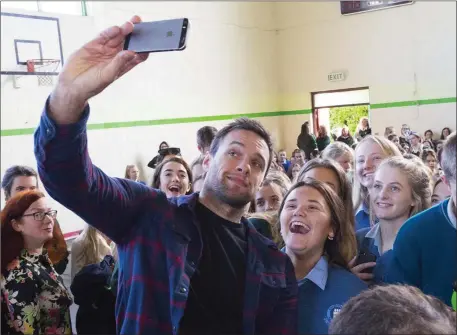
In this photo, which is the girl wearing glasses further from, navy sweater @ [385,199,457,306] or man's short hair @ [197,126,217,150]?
navy sweater @ [385,199,457,306]

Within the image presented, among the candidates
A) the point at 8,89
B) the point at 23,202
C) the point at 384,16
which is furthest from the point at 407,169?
the point at 384,16

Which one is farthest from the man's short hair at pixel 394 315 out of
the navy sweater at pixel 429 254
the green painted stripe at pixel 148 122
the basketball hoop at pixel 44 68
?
the basketball hoop at pixel 44 68

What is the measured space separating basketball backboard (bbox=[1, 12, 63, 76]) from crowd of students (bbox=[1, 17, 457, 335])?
6065mm

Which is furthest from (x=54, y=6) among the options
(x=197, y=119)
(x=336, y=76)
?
(x=336, y=76)

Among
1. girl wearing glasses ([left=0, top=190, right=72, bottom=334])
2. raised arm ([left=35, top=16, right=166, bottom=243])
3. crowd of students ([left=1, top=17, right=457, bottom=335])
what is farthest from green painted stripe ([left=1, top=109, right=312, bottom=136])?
raised arm ([left=35, top=16, right=166, bottom=243])

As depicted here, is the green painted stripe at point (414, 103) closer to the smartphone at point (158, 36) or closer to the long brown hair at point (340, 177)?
the long brown hair at point (340, 177)

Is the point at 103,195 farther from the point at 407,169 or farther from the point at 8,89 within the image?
the point at 8,89

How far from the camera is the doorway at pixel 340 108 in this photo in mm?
14164

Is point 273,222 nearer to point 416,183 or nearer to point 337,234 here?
point 337,234

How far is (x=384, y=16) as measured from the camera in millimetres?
13453

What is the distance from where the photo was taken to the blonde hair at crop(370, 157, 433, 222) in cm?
283

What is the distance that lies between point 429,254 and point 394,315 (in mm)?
1170

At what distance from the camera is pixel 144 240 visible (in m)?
1.74

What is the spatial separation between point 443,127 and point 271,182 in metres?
10.5
